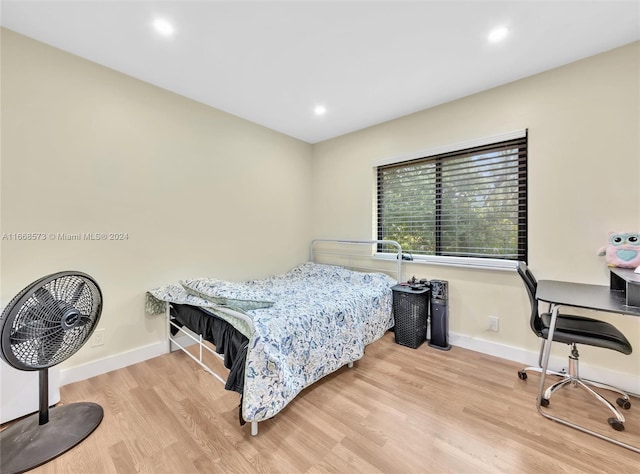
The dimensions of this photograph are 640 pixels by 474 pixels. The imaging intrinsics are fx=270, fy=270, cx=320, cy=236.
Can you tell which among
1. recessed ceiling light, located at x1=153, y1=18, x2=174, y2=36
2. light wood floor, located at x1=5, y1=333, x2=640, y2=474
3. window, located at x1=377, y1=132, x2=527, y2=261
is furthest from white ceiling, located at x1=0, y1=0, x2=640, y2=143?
light wood floor, located at x1=5, y1=333, x2=640, y2=474

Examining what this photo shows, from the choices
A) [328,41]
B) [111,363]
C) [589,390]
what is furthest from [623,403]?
[111,363]

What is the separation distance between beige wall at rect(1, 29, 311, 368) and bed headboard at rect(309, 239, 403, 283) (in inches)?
33.9

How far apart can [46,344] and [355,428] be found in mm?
1668

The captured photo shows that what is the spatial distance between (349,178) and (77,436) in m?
3.15

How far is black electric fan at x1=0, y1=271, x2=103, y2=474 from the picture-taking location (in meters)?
1.24

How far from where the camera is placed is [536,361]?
7.19ft

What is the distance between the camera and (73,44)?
1855mm

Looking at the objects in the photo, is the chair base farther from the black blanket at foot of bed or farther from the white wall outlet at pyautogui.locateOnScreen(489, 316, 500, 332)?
the black blanket at foot of bed

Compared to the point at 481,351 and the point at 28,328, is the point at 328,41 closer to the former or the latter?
the point at 28,328

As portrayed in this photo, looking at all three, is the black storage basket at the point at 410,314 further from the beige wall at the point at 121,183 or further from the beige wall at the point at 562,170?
the beige wall at the point at 121,183

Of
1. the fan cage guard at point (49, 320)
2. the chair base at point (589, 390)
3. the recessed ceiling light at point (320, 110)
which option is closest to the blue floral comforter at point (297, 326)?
the fan cage guard at point (49, 320)

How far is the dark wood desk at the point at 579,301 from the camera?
139cm

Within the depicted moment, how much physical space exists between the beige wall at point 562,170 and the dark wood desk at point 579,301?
0.26 metres

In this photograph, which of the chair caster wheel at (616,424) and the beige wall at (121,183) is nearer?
the chair caster wheel at (616,424)
